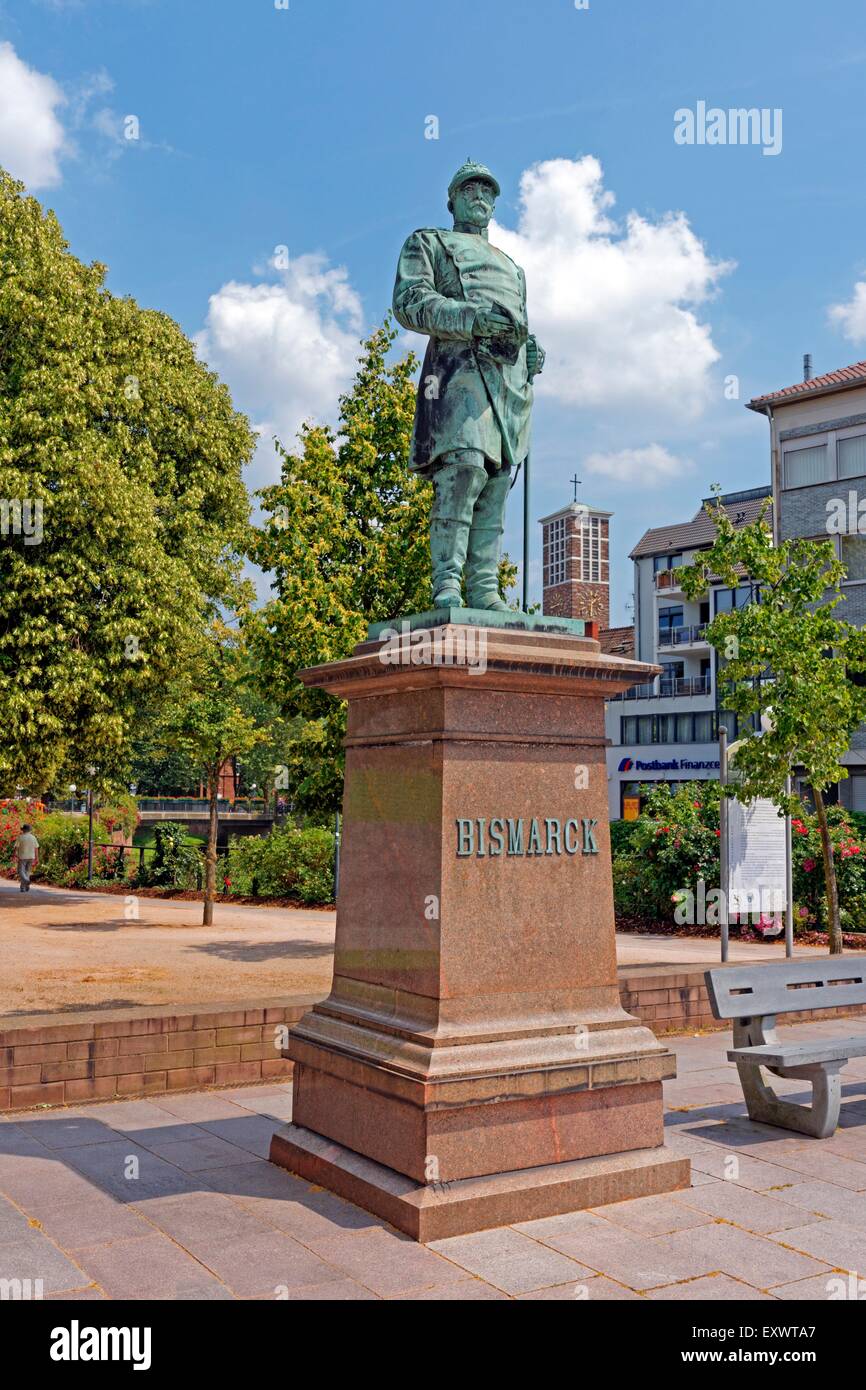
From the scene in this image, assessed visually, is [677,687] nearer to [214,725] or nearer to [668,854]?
[668,854]

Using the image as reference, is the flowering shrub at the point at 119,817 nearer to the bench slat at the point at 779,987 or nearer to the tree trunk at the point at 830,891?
the tree trunk at the point at 830,891

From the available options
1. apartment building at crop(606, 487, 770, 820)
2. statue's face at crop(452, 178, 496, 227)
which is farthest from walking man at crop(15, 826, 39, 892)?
apartment building at crop(606, 487, 770, 820)

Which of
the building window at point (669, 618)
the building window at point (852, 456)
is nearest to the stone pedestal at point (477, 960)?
the building window at point (852, 456)

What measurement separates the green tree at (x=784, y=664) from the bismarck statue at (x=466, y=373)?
7.22 m

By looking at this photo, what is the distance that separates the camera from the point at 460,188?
20.2 ft

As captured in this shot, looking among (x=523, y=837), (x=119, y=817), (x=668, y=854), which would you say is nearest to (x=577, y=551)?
(x=119, y=817)

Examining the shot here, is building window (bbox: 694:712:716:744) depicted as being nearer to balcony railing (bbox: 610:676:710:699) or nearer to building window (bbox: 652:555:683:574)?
balcony railing (bbox: 610:676:710:699)

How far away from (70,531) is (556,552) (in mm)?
69350

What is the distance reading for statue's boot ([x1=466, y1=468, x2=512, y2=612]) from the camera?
6.14 m

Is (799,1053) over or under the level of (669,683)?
under

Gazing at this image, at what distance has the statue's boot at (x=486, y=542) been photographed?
6.14 metres

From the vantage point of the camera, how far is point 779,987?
718 centimetres

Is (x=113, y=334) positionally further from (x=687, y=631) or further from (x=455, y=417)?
(x=687, y=631)

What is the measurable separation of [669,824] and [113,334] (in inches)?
549
